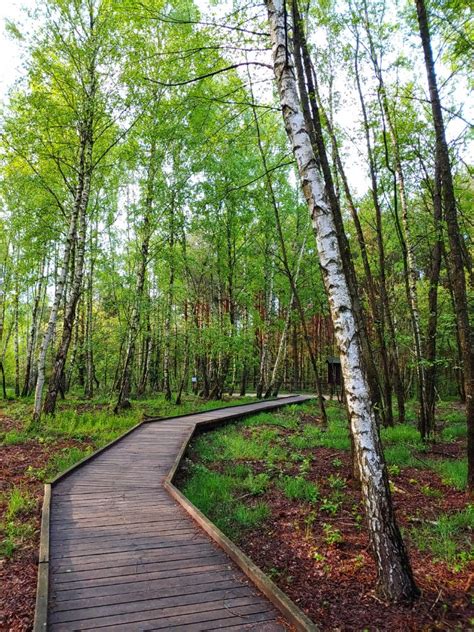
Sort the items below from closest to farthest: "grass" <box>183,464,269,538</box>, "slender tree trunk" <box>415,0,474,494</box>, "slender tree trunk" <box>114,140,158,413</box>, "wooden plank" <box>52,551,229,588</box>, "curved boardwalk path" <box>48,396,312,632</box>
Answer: "curved boardwalk path" <box>48,396,312,632</box>
"wooden plank" <box>52,551,229,588</box>
"grass" <box>183,464,269,538</box>
"slender tree trunk" <box>415,0,474,494</box>
"slender tree trunk" <box>114,140,158,413</box>

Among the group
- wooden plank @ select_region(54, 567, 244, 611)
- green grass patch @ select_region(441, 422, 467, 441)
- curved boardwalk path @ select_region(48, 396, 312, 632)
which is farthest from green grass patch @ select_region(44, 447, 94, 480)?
→ green grass patch @ select_region(441, 422, 467, 441)

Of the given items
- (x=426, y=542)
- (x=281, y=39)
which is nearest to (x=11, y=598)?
(x=426, y=542)

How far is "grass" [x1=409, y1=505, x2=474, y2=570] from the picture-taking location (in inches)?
162

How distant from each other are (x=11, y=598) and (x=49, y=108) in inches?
478

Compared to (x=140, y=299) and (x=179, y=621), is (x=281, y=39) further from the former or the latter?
(x=140, y=299)

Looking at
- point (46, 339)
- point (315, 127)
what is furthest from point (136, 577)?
point (46, 339)

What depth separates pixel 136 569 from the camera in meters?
3.76

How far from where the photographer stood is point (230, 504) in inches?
238

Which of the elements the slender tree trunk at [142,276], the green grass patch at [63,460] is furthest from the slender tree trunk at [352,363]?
the slender tree trunk at [142,276]

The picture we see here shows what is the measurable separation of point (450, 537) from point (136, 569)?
3669mm

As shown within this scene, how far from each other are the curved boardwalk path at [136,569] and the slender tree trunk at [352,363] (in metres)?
1.14

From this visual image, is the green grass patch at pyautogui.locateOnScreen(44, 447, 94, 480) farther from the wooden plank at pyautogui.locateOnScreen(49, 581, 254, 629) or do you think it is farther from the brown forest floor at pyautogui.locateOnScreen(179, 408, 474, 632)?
the wooden plank at pyautogui.locateOnScreen(49, 581, 254, 629)

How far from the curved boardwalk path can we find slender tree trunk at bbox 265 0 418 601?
3.75 feet

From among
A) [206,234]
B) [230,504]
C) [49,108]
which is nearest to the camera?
[230,504]
